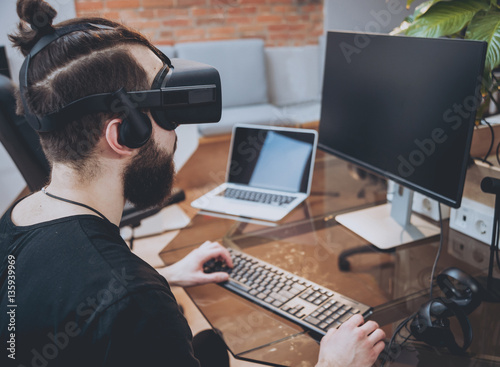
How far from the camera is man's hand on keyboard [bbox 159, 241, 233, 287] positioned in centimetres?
105

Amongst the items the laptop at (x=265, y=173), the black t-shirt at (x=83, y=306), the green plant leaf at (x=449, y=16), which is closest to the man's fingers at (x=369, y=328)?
the black t-shirt at (x=83, y=306)

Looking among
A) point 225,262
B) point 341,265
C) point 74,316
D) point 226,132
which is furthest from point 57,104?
point 226,132

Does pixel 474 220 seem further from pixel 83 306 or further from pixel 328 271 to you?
pixel 83 306

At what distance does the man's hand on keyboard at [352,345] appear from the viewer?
0.76 metres

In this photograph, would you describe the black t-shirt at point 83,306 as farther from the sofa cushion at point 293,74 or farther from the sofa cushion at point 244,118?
the sofa cushion at point 293,74

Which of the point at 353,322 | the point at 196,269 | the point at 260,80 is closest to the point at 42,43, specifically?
the point at 196,269

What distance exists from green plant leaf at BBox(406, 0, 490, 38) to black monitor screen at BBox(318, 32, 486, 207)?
124mm

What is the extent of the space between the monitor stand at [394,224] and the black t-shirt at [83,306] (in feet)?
2.24

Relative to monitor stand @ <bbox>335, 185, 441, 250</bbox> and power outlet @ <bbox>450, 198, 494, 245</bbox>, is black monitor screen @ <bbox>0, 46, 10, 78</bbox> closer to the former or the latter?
monitor stand @ <bbox>335, 185, 441, 250</bbox>

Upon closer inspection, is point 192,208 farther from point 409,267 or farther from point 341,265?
point 409,267

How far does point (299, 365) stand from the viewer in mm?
801

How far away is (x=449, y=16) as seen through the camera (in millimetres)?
1088

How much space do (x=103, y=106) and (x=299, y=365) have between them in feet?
1.90

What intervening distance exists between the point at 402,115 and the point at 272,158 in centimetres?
53
